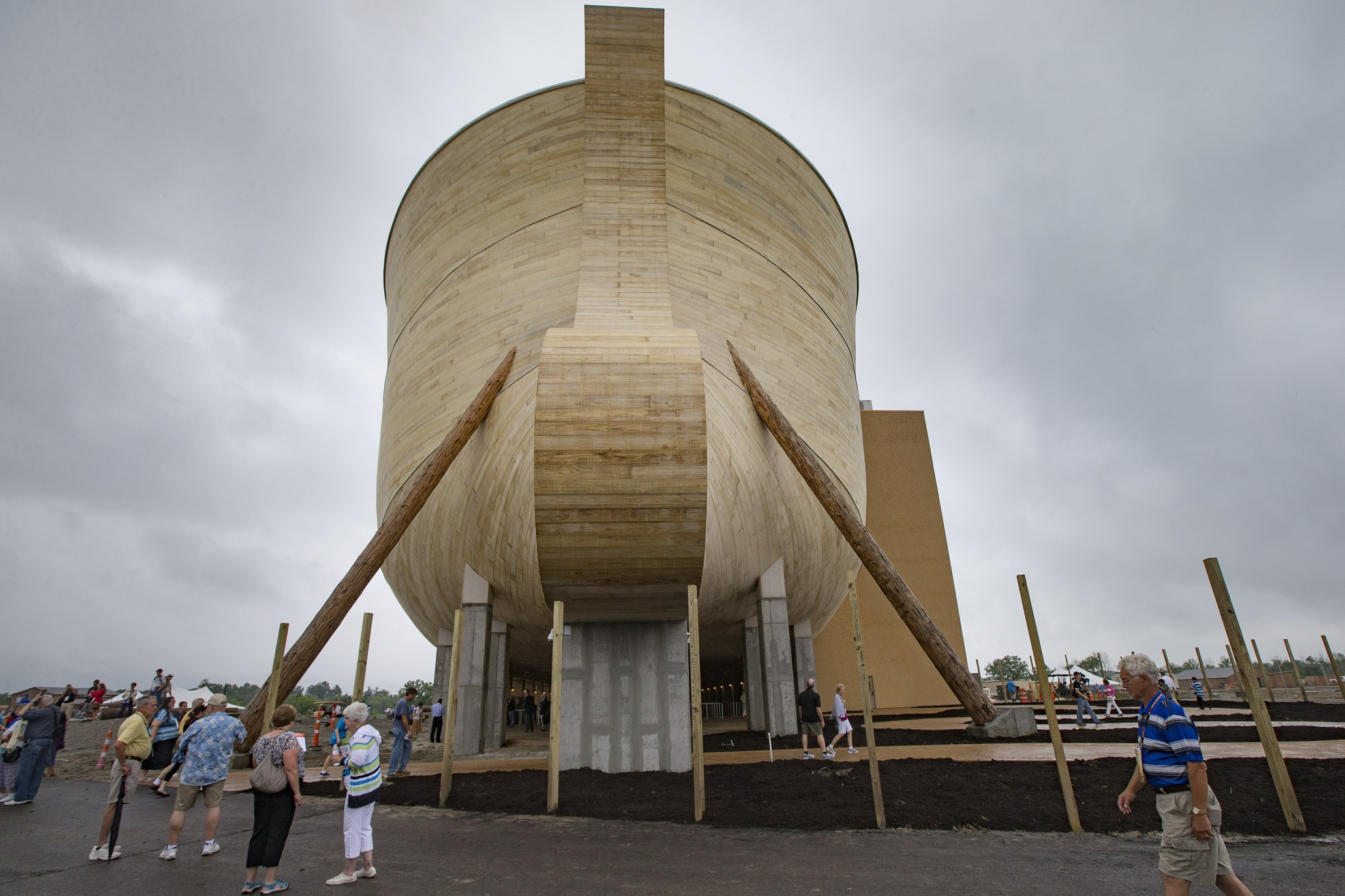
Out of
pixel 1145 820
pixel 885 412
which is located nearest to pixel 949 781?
pixel 1145 820

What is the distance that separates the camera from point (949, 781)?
680 centimetres

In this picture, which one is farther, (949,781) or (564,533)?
(564,533)

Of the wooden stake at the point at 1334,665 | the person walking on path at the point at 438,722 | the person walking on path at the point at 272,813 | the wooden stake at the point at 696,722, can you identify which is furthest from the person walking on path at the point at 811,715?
the wooden stake at the point at 1334,665

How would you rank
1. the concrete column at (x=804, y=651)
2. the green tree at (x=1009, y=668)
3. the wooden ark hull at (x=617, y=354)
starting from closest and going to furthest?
the wooden ark hull at (x=617, y=354)
the concrete column at (x=804, y=651)
the green tree at (x=1009, y=668)

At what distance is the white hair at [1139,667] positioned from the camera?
3129mm

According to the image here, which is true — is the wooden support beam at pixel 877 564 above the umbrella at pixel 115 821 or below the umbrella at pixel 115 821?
above

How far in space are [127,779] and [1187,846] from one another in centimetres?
684

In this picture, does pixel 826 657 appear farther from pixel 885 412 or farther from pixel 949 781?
pixel 949 781

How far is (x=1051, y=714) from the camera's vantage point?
5.03m

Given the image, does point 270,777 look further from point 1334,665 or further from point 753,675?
point 1334,665

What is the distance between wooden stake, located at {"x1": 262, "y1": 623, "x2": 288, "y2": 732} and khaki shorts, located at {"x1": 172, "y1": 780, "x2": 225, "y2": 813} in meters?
1.58

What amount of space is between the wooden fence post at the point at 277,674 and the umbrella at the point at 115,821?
51.0 inches

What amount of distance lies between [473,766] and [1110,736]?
9734mm

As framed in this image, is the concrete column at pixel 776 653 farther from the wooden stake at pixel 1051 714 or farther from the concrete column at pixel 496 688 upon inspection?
the wooden stake at pixel 1051 714
